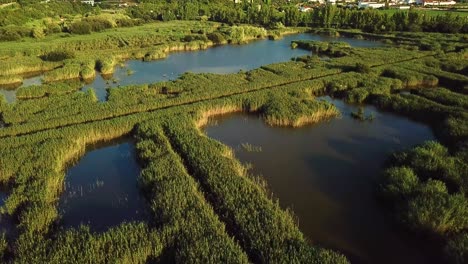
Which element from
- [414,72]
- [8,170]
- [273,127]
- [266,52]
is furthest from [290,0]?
[8,170]

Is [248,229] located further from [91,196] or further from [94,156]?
[94,156]

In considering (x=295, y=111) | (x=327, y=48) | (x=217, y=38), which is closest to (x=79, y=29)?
(x=217, y=38)

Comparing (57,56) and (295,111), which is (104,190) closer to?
(295,111)

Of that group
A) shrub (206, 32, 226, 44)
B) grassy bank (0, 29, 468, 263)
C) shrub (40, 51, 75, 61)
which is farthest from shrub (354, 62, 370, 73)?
shrub (40, 51, 75, 61)

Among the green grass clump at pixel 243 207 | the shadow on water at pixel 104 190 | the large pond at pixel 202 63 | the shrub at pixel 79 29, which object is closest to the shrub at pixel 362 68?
the large pond at pixel 202 63

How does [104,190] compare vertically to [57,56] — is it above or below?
below

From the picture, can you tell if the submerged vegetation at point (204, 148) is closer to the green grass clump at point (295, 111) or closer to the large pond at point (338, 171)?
the green grass clump at point (295, 111)

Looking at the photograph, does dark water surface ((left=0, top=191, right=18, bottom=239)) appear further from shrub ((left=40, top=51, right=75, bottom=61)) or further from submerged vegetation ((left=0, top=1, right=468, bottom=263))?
shrub ((left=40, top=51, right=75, bottom=61))
